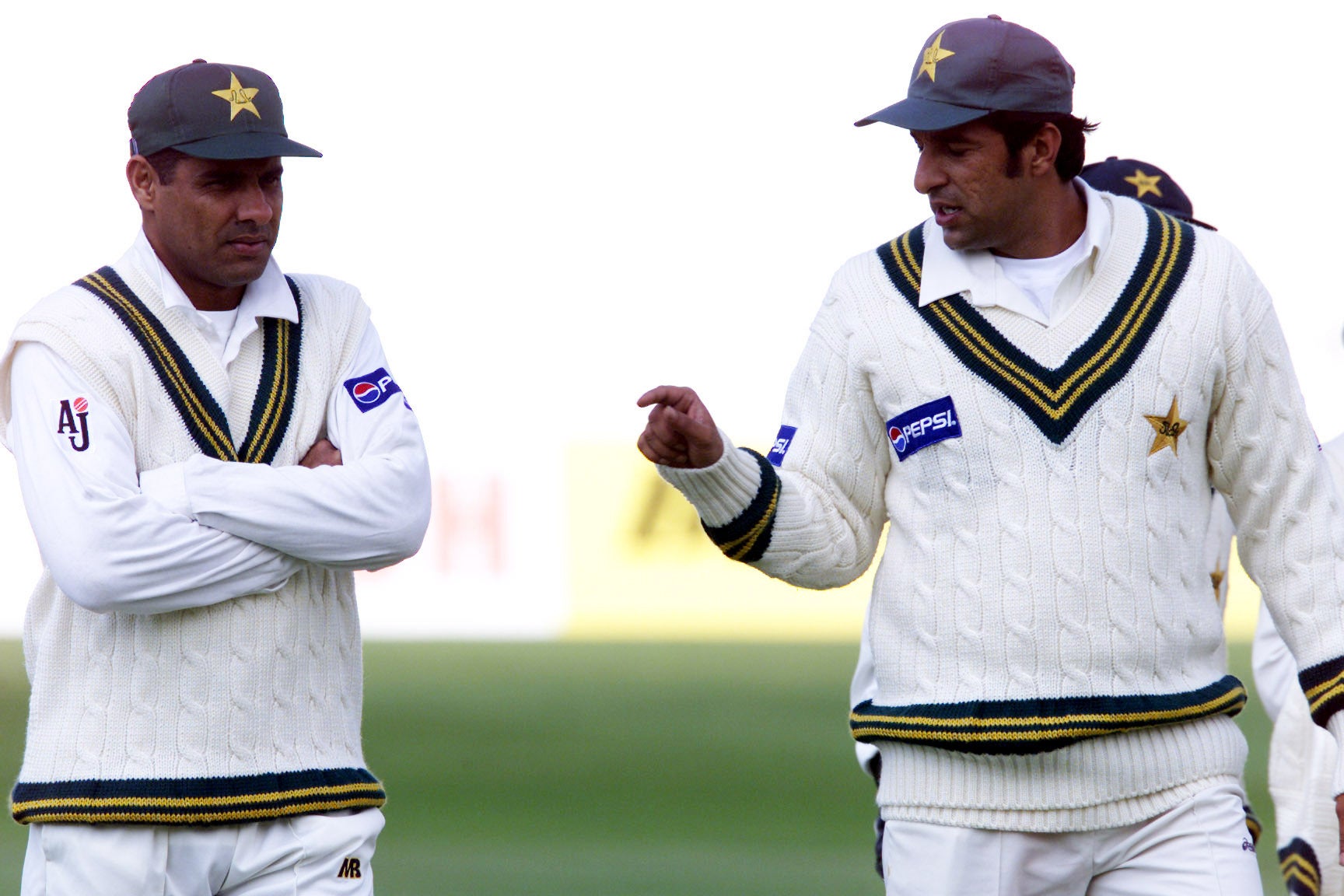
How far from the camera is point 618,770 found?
972 centimetres

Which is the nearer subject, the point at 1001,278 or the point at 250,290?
the point at 1001,278

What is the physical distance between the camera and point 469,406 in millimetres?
14750

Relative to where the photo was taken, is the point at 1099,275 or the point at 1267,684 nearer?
the point at 1099,275

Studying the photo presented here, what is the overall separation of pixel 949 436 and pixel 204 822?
4.84 ft

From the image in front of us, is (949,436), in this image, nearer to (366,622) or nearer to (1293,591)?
(1293,591)

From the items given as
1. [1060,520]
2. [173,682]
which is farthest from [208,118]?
[1060,520]

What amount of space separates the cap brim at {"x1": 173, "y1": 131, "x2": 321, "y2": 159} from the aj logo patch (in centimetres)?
49

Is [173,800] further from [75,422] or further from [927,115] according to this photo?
[927,115]

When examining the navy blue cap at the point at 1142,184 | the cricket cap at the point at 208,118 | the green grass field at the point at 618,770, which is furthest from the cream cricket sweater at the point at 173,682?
the green grass field at the point at 618,770

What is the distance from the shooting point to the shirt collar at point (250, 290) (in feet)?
12.3

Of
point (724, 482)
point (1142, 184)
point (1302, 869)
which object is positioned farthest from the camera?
point (1142, 184)

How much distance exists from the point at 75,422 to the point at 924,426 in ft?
4.93

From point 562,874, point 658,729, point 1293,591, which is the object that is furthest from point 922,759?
point 658,729

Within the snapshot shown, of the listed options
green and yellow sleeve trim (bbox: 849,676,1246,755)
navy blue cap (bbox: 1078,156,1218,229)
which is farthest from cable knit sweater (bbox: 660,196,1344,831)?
navy blue cap (bbox: 1078,156,1218,229)
